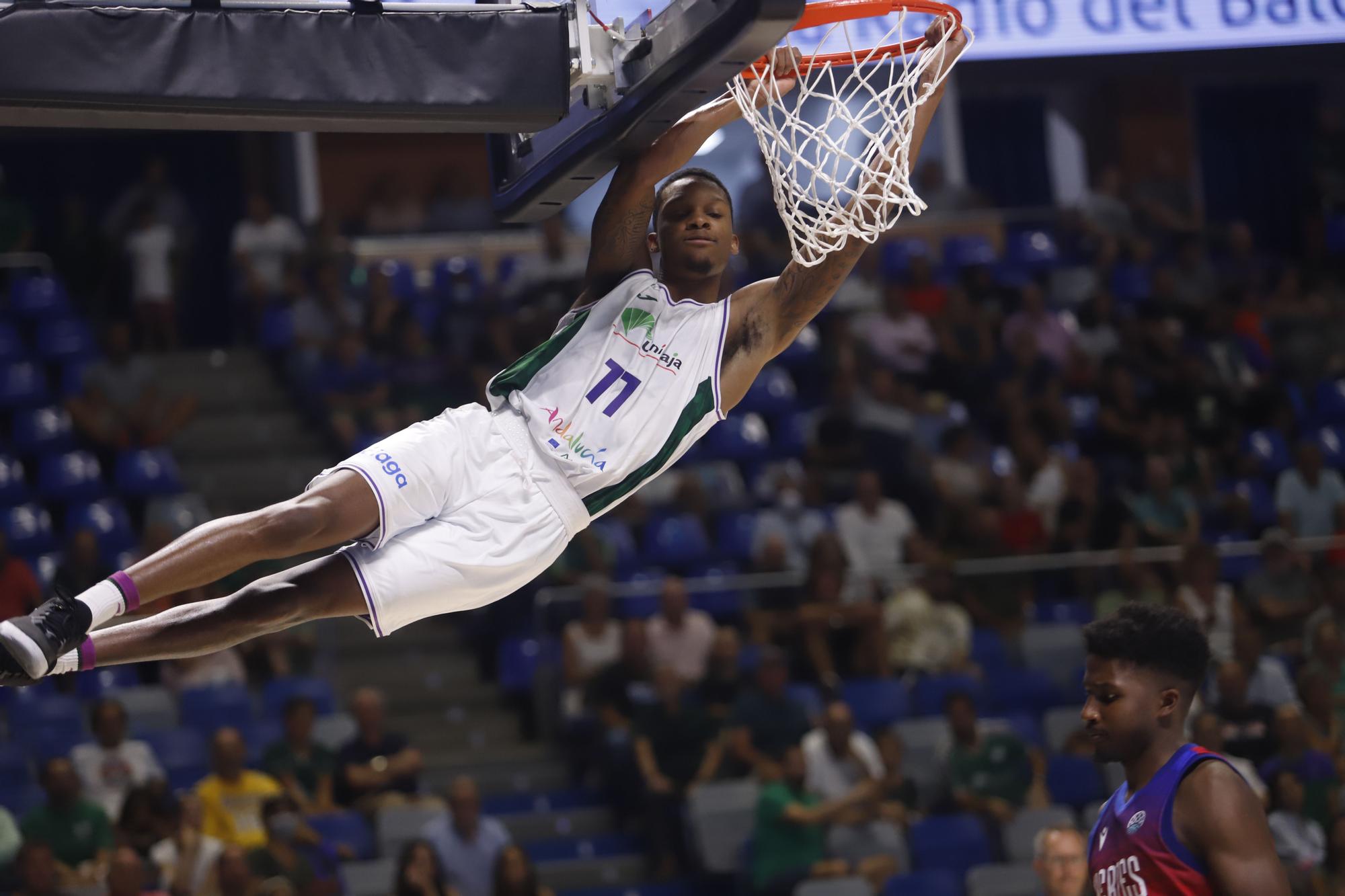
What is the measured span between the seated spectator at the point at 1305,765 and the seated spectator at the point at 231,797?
490 cm

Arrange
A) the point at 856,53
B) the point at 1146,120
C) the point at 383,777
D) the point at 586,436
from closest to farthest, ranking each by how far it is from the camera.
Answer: the point at 586,436
the point at 856,53
the point at 383,777
the point at 1146,120

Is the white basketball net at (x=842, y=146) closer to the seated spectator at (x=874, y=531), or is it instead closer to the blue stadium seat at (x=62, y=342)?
the seated spectator at (x=874, y=531)

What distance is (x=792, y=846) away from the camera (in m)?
8.16

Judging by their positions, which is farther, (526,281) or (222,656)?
(526,281)

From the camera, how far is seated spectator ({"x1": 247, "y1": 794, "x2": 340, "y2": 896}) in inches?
291

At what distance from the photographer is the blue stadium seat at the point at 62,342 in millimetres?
10609

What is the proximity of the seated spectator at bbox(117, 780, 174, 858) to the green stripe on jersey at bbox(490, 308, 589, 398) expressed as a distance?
3.97 metres

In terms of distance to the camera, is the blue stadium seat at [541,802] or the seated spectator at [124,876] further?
the blue stadium seat at [541,802]

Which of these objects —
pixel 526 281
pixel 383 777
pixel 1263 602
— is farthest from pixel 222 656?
pixel 1263 602

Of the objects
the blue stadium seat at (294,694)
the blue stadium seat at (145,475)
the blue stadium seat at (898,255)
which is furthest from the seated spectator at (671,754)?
the blue stadium seat at (898,255)

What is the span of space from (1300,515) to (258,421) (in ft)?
22.0

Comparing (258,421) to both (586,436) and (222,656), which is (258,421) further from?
(586,436)

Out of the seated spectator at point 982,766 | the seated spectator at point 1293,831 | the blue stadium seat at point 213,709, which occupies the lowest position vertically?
the seated spectator at point 1293,831

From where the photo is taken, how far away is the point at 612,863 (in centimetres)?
864
